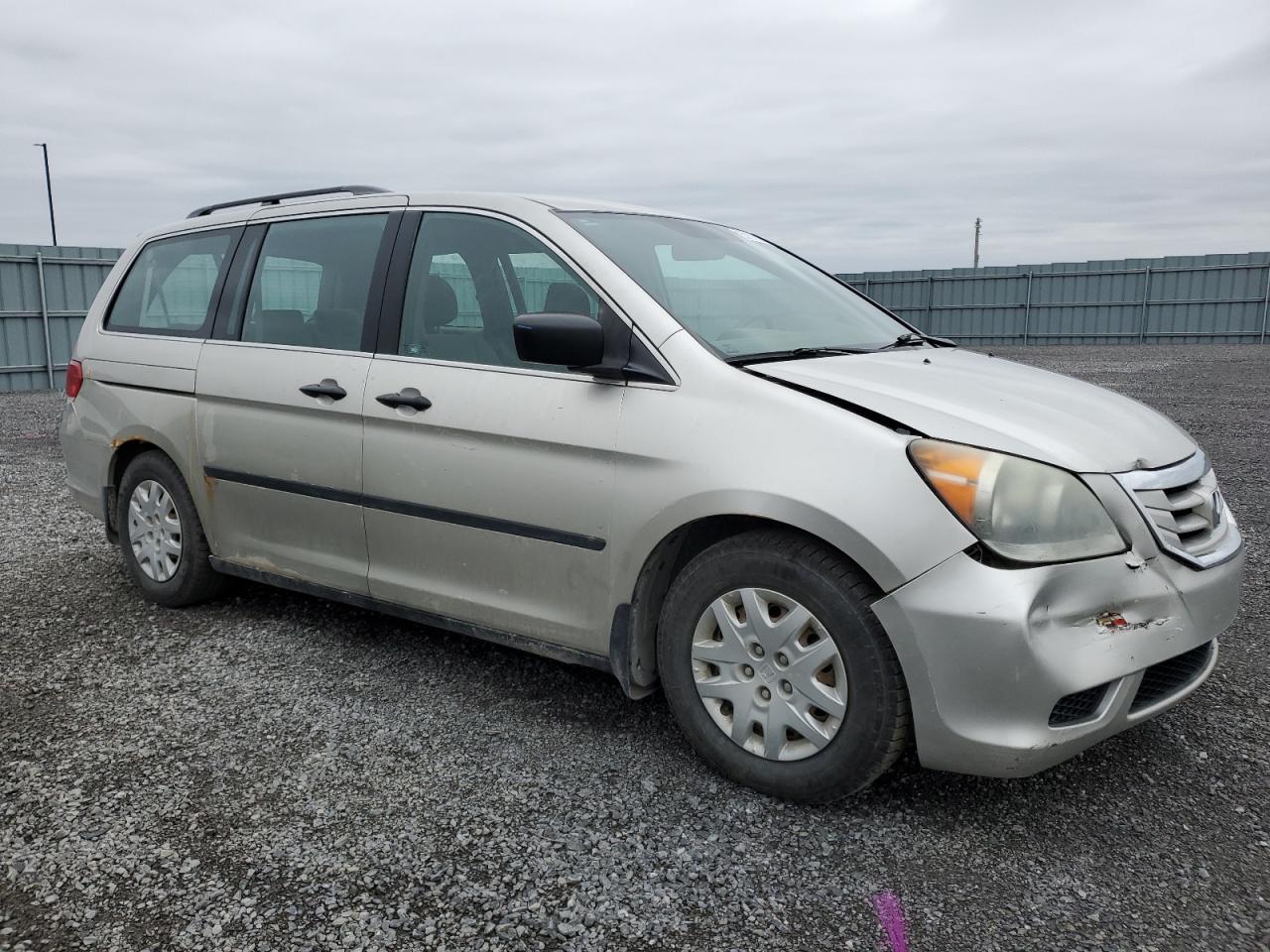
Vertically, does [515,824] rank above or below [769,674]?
below

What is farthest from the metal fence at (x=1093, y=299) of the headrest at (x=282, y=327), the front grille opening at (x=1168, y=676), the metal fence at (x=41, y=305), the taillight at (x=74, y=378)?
the front grille opening at (x=1168, y=676)

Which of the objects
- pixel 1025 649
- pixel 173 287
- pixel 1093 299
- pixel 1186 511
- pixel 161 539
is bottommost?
pixel 161 539

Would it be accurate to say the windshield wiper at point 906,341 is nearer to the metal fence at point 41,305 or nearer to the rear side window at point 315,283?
the rear side window at point 315,283

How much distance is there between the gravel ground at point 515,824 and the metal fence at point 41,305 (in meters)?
16.5

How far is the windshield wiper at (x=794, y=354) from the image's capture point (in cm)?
292

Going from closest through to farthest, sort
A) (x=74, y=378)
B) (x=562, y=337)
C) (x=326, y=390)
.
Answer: (x=562, y=337), (x=326, y=390), (x=74, y=378)

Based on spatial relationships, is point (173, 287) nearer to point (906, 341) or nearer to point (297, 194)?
point (297, 194)

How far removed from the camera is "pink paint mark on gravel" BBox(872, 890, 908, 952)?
7.22 feet

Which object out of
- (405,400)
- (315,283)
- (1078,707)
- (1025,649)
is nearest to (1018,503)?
(1025,649)

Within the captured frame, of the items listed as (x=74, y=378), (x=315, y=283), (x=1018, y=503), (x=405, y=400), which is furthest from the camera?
(x=74, y=378)

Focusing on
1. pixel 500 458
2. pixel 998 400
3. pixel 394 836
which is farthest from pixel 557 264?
pixel 394 836

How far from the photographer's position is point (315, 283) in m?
3.89

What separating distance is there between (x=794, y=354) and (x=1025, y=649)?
45.2 inches

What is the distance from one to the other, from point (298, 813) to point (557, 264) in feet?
5.90
